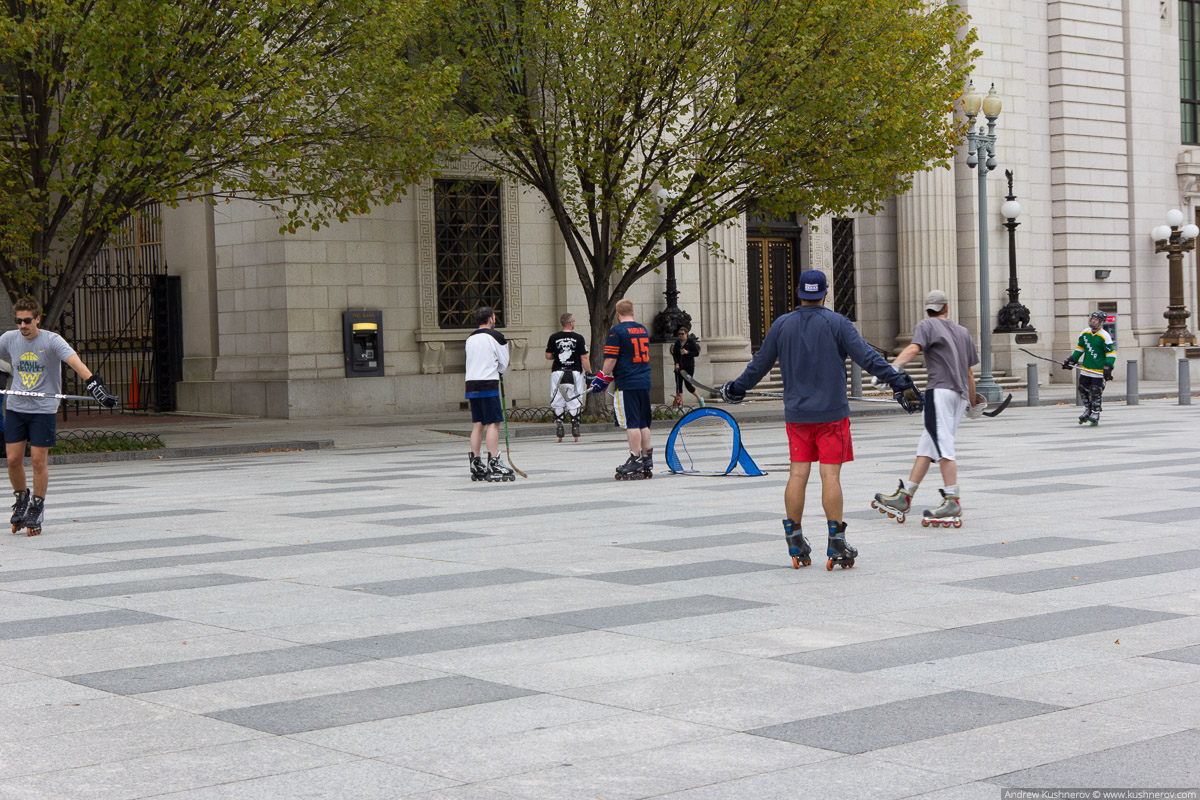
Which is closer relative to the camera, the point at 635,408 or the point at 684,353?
the point at 635,408

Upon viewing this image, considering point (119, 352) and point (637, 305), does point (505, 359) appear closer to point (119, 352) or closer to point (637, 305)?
point (637, 305)

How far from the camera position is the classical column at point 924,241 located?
3569 centimetres

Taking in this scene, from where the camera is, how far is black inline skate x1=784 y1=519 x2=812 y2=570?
8.92 m

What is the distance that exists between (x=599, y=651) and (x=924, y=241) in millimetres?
30653

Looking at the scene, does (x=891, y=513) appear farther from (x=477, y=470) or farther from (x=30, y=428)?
(x=30, y=428)

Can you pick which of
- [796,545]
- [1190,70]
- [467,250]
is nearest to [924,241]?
[467,250]

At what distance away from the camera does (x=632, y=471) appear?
591 inches

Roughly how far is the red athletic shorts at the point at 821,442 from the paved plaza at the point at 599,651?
712mm

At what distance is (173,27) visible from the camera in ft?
61.0

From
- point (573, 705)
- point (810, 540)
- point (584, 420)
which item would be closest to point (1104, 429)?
point (584, 420)

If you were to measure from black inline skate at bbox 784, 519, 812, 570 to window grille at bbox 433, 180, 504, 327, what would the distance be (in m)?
20.4

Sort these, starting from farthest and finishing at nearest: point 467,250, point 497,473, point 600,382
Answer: point 467,250
point 600,382
point 497,473

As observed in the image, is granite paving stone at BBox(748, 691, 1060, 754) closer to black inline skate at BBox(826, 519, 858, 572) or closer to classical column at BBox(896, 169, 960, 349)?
black inline skate at BBox(826, 519, 858, 572)

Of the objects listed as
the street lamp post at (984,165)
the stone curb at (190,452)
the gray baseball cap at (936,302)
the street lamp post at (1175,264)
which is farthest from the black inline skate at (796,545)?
the street lamp post at (1175,264)
